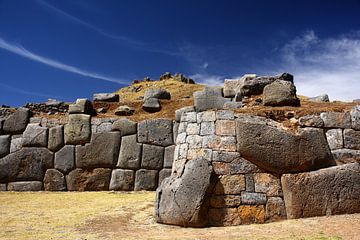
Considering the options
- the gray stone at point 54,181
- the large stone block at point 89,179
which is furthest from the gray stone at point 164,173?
the gray stone at point 54,181

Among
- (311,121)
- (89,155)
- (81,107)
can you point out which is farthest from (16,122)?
(311,121)

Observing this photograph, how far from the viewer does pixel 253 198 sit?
23.9 ft

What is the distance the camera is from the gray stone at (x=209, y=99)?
13.7 metres

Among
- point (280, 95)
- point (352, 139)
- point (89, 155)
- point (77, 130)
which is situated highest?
point (280, 95)

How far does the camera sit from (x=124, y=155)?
12016 millimetres

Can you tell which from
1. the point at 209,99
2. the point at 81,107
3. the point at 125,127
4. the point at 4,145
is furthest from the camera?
the point at 209,99

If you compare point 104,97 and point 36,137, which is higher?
point 104,97

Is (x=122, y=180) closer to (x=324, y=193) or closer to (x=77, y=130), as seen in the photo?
(x=77, y=130)

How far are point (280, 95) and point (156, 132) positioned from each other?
14.1 ft

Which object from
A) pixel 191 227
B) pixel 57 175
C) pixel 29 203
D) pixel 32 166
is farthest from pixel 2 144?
pixel 191 227

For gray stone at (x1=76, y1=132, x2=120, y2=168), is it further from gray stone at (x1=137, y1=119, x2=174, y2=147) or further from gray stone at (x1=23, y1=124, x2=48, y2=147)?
gray stone at (x1=23, y1=124, x2=48, y2=147)

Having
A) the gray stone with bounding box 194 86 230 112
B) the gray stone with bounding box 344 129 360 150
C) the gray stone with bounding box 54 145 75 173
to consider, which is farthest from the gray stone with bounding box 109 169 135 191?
the gray stone with bounding box 344 129 360 150

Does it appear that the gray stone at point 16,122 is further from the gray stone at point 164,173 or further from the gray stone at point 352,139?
the gray stone at point 352,139

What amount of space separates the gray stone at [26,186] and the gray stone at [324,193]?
8.29m
